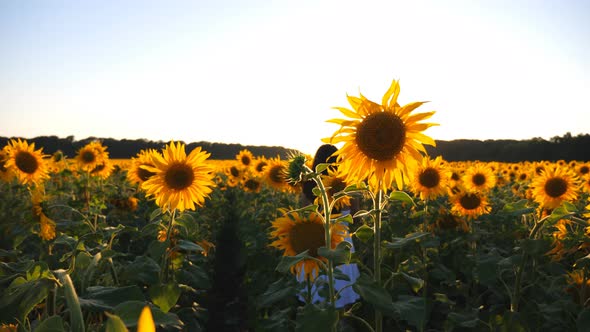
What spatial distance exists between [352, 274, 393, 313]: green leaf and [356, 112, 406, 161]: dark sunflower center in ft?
2.90

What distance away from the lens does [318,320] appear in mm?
2037

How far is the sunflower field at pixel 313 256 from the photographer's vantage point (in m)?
1.60

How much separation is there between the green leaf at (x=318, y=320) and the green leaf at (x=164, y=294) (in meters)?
0.89

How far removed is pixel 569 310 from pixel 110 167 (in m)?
8.10

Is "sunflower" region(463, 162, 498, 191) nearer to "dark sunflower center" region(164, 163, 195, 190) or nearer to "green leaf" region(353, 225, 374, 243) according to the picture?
"dark sunflower center" region(164, 163, 195, 190)

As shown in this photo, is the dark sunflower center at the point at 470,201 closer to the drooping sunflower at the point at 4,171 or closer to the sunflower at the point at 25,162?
the sunflower at the point at 25,162

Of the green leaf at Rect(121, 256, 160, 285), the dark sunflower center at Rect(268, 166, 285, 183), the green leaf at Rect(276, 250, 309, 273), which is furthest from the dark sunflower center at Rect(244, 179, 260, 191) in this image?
the green leaf at Rect(276, 250, 309, 273)

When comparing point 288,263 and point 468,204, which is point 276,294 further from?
point 468,204

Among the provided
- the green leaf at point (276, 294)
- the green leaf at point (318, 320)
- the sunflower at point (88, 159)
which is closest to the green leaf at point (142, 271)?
the green leaf at point (276, 294)

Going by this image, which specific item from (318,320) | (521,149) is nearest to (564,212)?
(318,320)

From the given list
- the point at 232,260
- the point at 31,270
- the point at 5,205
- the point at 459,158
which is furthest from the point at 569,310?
the point at 459,158

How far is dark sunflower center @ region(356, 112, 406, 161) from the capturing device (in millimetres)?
2693

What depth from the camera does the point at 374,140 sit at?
2.72 metres

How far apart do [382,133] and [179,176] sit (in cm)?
193
